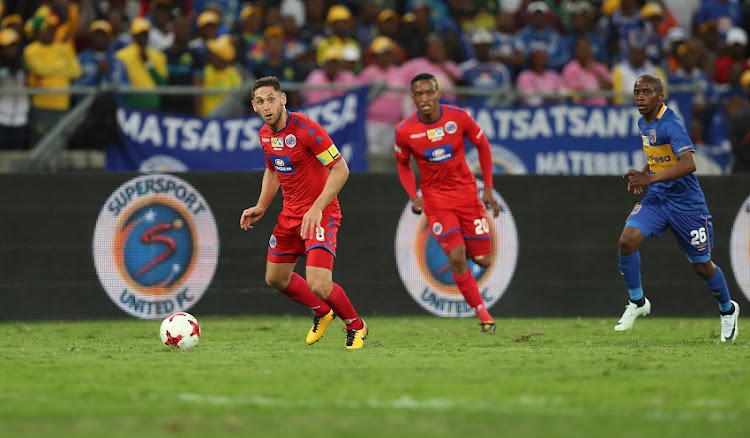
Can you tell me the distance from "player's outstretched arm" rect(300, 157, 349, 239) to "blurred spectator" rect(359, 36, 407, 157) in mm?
6417

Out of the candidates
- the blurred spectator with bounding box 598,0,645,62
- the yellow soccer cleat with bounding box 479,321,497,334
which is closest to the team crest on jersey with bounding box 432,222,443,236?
the yellow soccer cleat with bounding box 479,321,497,334

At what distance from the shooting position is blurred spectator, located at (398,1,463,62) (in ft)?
64.5

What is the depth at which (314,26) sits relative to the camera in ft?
65.5

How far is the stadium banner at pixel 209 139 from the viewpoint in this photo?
16.2 m

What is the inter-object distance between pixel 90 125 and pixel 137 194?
1.88m

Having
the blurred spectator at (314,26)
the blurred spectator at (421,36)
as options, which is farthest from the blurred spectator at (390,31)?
the blurred spectator at (314,26)

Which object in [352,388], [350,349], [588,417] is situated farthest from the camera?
[350,349]

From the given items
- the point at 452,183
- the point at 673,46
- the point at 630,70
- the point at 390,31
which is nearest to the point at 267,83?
the point at 452,183

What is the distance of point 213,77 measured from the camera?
17906mm

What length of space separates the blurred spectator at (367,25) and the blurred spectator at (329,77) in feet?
6.93

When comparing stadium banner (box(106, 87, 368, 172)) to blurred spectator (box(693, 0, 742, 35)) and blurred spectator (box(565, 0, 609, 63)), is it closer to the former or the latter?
blurred spectator (box(565, 0, 609, 63))

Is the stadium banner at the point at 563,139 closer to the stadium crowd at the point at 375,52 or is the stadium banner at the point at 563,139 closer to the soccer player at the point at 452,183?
the stadium crowd at the point at 375,52

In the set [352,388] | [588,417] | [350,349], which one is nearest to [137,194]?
[350,349]

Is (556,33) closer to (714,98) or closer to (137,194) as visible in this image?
(714,98)
